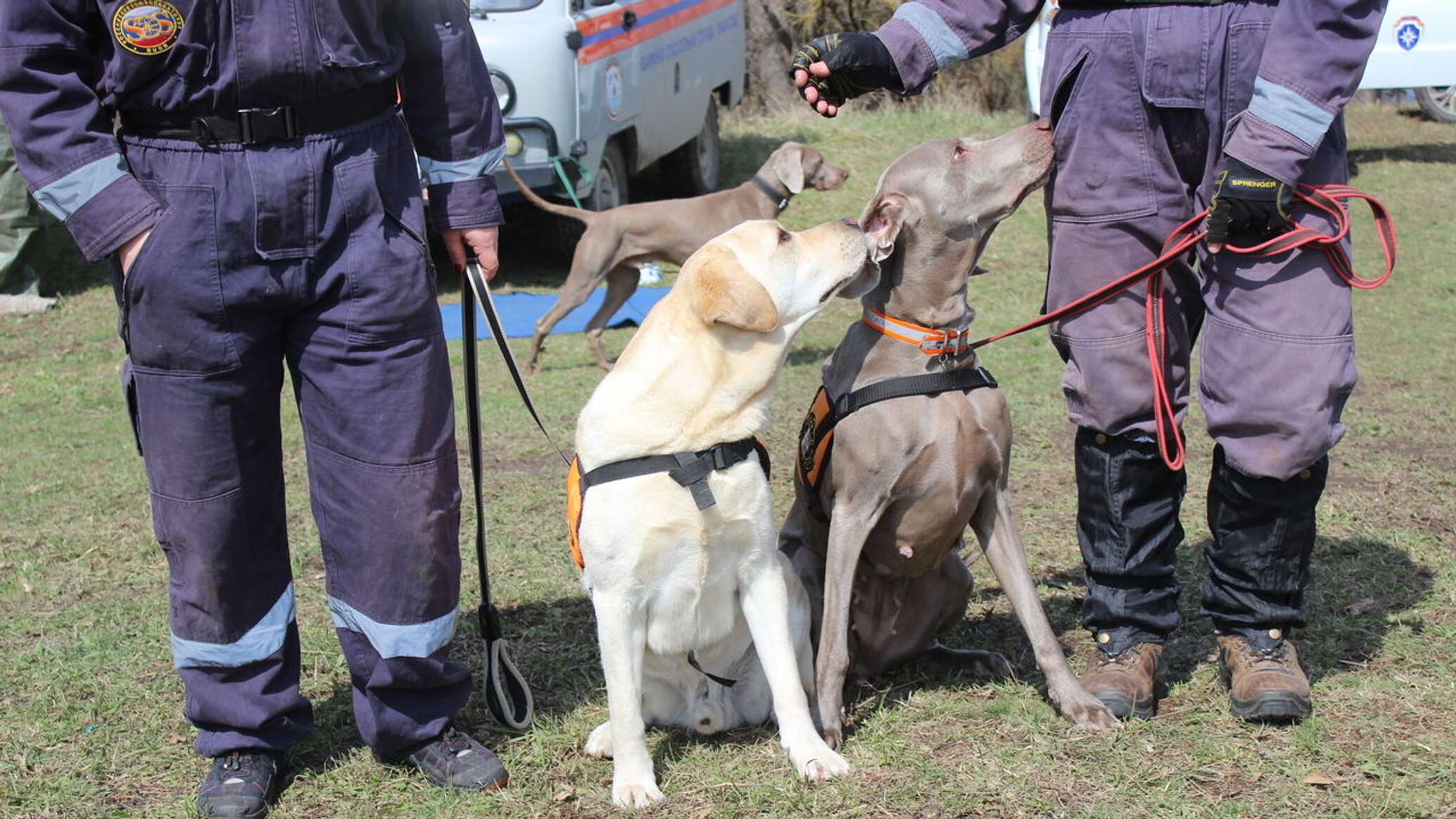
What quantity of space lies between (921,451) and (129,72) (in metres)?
1.82

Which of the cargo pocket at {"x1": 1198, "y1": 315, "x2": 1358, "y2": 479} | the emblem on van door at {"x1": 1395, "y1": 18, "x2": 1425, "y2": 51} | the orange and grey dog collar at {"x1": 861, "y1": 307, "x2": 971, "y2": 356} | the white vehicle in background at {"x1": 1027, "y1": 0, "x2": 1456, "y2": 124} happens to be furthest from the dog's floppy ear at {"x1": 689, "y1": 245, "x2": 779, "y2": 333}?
the emblem on van door at {"x1": 1395, "y1": 18, "x2": 1425, "y2": 51}

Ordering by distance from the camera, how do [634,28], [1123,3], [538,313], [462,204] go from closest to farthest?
[1123,3] → [462,204] → [538,313] → [634,28]

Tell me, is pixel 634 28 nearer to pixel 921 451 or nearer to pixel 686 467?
pixel 921 451

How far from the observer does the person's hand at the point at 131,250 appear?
2602mm

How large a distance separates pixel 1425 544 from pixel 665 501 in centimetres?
271

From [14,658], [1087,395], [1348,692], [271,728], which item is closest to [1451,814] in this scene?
[1348,692]

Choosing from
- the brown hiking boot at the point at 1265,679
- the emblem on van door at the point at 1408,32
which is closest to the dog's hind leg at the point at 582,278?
the brown hiking boot at the point at 1265,679

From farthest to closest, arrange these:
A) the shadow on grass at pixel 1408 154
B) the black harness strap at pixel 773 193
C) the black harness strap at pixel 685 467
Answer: the shadow on grass at pixel 1408 154 < the black harness strap at pixel 773 193 < the black harness strap at pixel 685 467

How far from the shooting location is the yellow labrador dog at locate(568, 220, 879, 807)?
2844 mm

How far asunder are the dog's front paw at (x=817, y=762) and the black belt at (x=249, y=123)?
5.41 ft

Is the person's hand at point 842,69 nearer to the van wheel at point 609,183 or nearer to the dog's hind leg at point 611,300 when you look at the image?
the dog's hind leg at point 611,300

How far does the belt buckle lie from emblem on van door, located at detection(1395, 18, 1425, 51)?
1130cm

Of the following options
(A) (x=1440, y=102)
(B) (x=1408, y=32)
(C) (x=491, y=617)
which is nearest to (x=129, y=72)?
(C) (x=491, y=617)

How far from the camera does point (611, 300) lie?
25.8ft
